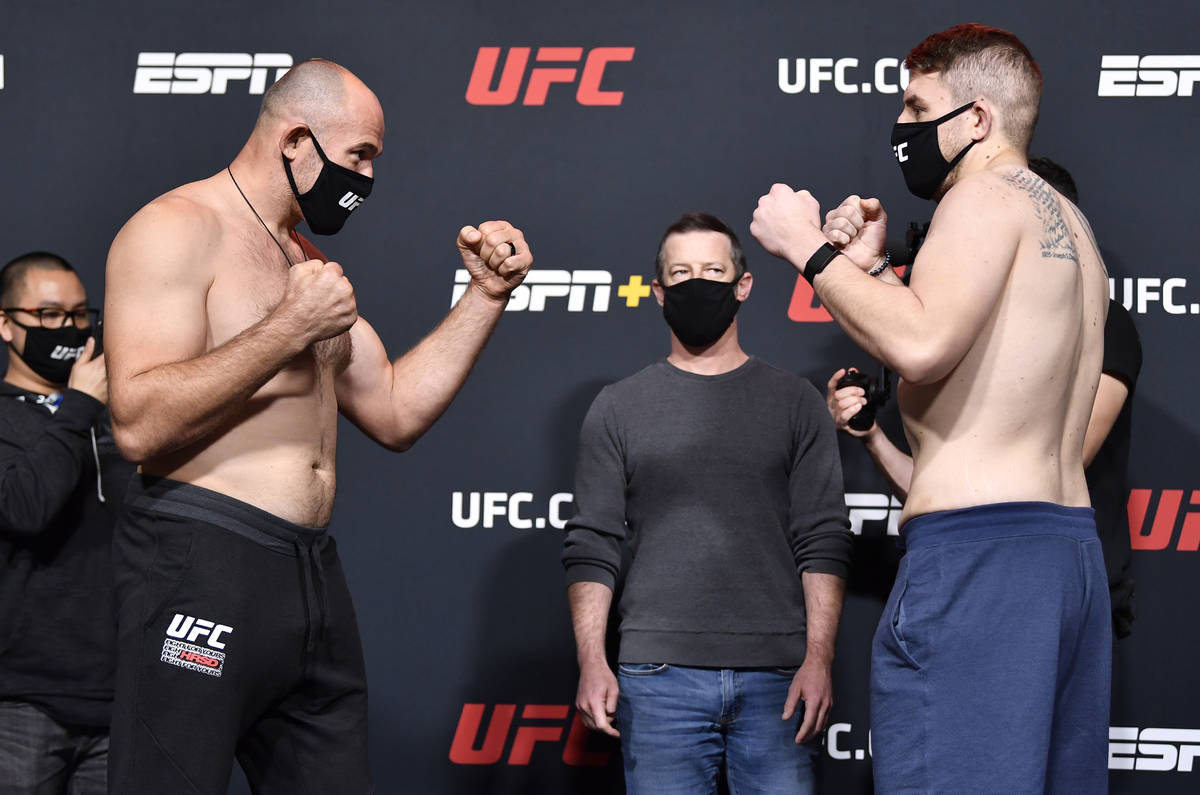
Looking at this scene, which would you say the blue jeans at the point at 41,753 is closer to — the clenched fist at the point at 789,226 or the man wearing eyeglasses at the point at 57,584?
the man wearing eyeglasses at the point at 57,584

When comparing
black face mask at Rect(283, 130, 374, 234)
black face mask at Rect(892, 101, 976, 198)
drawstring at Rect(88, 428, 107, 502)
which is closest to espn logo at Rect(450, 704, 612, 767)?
drawstring at Rect(88, 428, 107, 502)

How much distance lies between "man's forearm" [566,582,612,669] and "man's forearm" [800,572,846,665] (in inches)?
17.6

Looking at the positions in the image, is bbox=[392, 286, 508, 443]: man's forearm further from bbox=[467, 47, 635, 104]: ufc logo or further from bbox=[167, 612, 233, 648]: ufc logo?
bbox=[467, 47, 635, 104]: ufc logo

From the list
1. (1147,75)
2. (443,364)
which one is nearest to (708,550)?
(443,364)

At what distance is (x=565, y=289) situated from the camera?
126 inches

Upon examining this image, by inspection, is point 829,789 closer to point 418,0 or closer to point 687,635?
point 687,635

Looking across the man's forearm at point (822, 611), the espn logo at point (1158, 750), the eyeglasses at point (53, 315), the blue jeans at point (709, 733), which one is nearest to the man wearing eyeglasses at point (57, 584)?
the eyeglasses at point (53, 315)

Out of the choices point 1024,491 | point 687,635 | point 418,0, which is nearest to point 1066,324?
point 1024,491

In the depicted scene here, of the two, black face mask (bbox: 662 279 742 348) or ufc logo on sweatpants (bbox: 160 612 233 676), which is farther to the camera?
black face mask (bbox: 662 279 742 348)

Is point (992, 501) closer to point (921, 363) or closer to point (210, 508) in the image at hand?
point (921, 363)

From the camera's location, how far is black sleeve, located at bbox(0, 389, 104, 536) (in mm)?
2361

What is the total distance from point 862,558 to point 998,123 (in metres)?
1.54

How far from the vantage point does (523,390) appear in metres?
3.19

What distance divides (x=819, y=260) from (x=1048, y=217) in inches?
13.8
